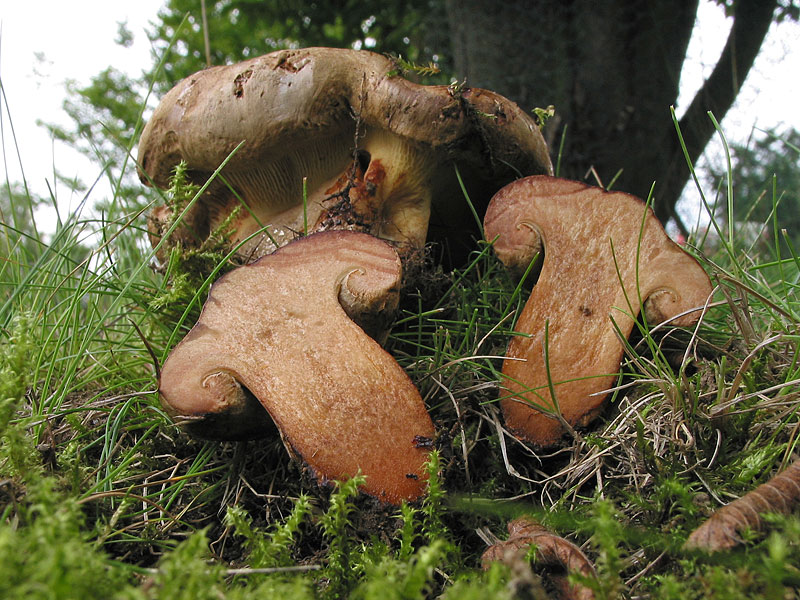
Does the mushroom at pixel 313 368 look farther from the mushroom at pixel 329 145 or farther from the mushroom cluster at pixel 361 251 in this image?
the mushroom at pixel 329 145

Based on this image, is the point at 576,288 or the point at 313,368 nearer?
the point at 313,368

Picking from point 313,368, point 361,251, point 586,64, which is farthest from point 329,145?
point 586,64

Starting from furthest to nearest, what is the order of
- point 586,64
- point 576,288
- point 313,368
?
1. point 586,64
2. point 576,288
3. point 313,368

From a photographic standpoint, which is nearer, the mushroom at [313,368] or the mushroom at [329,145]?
the mushroom at [313,368]

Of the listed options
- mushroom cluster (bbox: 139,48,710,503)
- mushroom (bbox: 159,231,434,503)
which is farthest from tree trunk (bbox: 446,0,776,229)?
mushroom (bbox: 159,231,434,503)

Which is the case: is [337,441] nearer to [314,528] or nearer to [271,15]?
[314,528]

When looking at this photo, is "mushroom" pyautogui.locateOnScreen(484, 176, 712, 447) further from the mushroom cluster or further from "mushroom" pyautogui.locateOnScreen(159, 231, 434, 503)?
"mushroom" pyautogui.locateOnScreen(159, 231, 434, 503)

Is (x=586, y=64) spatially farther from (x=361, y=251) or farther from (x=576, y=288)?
(x=361, y=251)

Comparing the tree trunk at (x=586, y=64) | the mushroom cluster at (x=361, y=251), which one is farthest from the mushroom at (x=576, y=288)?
the tree trunk at (x=586, y=64)
